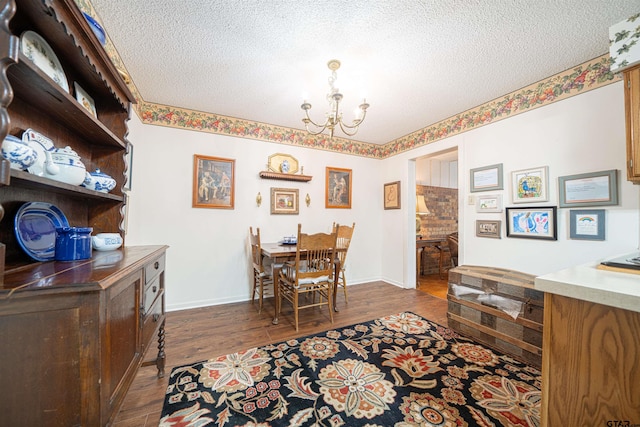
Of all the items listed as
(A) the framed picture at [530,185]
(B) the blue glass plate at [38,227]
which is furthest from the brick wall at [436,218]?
(B) the blue glass plate at [38,227]

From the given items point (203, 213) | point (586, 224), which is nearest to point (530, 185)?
point (586, 224)

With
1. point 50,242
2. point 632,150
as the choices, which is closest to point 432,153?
point 632,150

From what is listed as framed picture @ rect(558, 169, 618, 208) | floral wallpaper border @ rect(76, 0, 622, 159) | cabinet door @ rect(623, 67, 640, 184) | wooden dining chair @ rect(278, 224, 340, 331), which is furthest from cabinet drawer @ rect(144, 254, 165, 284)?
framed picture @ rect(558, 169, 618, 208)

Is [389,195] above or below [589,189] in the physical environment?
above

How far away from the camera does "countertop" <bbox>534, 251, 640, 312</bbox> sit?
71 centimetres

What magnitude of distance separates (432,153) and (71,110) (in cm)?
377

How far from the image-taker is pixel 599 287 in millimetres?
768

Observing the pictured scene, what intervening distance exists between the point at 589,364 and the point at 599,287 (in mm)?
278

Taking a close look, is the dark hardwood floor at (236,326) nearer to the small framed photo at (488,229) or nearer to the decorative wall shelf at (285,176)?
the small framed photo at (488,229)

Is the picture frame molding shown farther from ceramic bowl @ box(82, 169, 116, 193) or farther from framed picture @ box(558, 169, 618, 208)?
ceramic bowl @ box(82, 169, 116, 193)

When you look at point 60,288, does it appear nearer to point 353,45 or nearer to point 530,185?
point 353,45

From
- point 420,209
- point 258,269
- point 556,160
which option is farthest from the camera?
point 420,209

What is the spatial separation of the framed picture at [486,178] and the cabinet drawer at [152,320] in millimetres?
3394

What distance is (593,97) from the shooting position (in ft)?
6.51
